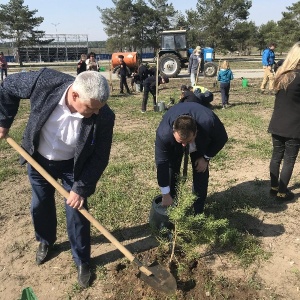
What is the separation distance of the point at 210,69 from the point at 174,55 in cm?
207

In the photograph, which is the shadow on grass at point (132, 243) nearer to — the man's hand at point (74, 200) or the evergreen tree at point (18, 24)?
the man's hand at point (74, 200)

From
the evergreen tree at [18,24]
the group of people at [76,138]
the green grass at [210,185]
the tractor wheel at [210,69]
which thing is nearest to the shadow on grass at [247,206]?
the green grass at [210,185]

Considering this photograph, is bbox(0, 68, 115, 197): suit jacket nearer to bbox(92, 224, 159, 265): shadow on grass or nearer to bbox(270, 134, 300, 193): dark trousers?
bbox(92, 224, 159, 265): shadow on grass

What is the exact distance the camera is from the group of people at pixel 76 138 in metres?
2.33

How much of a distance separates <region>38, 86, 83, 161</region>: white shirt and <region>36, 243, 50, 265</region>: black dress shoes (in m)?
1.03

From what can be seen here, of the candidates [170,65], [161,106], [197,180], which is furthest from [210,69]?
[197,180]

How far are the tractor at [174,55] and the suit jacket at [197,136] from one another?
49.1 feet

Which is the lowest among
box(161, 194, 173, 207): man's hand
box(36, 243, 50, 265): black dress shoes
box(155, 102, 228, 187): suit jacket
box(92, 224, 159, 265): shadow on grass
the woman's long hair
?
box(92, 224, 159, 265): shadow on grass

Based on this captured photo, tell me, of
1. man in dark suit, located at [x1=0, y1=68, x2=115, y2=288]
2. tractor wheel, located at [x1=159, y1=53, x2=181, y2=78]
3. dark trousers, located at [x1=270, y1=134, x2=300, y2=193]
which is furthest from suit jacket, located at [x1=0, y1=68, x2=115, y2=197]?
tractor wheel, located at [x1=159, y1=53, x2=181, y2=78]

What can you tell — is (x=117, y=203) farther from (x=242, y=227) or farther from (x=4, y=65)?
(x=4, y=65)

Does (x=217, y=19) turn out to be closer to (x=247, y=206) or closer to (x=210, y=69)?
(x=210, y=69)

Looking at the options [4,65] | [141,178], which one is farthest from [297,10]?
[141,178]

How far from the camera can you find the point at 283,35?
40.6 meters

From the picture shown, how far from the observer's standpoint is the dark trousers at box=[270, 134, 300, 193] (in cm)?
383
